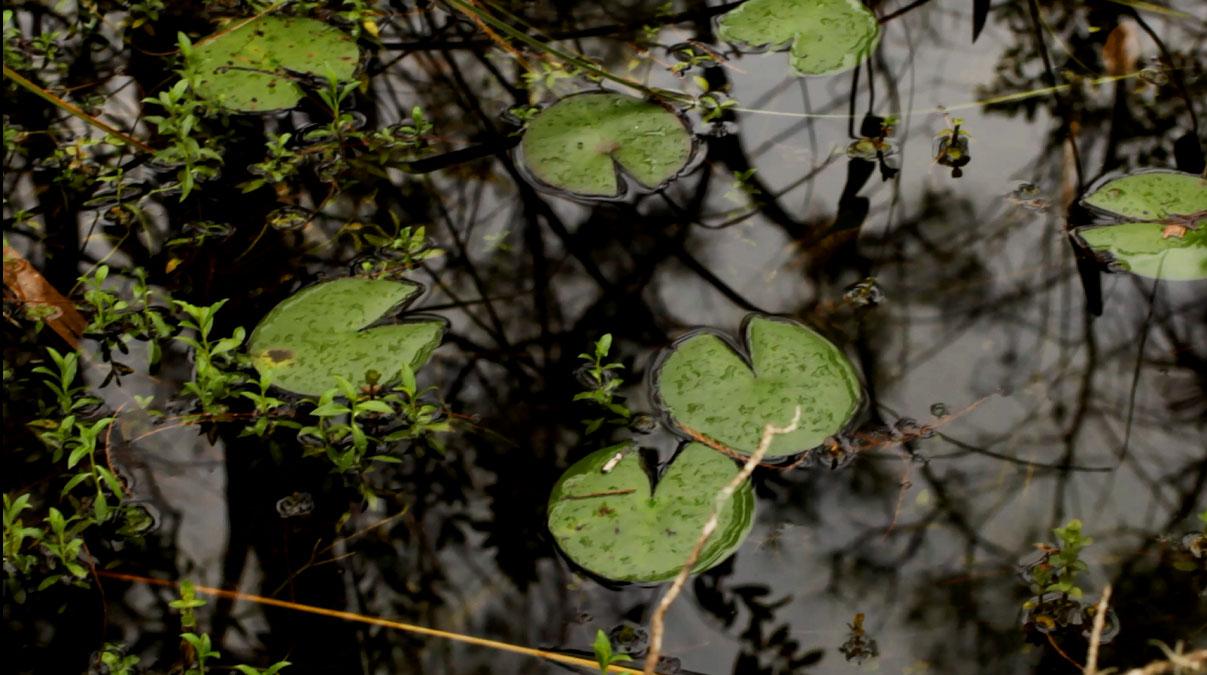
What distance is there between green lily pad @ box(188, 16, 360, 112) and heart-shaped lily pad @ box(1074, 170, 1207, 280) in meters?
2.02

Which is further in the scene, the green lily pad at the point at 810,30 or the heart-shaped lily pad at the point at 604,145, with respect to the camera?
the green lily pad at the point at 810,30

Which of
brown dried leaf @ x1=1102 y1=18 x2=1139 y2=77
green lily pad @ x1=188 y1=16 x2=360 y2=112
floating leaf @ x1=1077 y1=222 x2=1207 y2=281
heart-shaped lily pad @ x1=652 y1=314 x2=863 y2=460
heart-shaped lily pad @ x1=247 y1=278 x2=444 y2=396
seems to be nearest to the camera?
heart-shaped lily pad @ x1=652 y1=314 x2=863 y2=460

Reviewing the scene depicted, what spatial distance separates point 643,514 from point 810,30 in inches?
69.3

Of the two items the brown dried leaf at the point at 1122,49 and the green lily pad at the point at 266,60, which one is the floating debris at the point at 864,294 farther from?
the green lily pad at the point at 266,60

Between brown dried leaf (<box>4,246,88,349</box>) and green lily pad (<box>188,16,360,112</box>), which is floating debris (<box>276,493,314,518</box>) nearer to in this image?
brown dried leaf (<box>4,246,88,349</box>)

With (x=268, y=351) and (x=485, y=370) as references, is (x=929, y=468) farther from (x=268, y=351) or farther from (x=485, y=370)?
(x=268, y=351)

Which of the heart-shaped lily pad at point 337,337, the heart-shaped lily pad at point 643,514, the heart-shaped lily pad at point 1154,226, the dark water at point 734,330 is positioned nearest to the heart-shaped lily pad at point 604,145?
the dark water at point 734,330

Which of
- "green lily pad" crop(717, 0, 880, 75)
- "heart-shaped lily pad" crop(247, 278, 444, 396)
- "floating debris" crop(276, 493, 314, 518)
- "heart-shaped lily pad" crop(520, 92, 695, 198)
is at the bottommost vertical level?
"floating debris" crop(276, 493, 314, 518)

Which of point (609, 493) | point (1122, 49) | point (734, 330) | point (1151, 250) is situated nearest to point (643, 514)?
point (609, 493)

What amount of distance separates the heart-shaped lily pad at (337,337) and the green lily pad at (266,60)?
2.49 feet

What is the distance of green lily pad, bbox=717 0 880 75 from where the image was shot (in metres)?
3.14

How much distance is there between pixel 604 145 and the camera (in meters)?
2.87

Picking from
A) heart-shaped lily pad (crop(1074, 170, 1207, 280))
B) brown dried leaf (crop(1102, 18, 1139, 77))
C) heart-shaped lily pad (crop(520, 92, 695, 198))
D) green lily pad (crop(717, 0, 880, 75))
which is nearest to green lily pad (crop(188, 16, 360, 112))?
heart-shaped lily pad (crop(520, 92, 695, 198))

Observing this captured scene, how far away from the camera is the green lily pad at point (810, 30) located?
3141 mm
